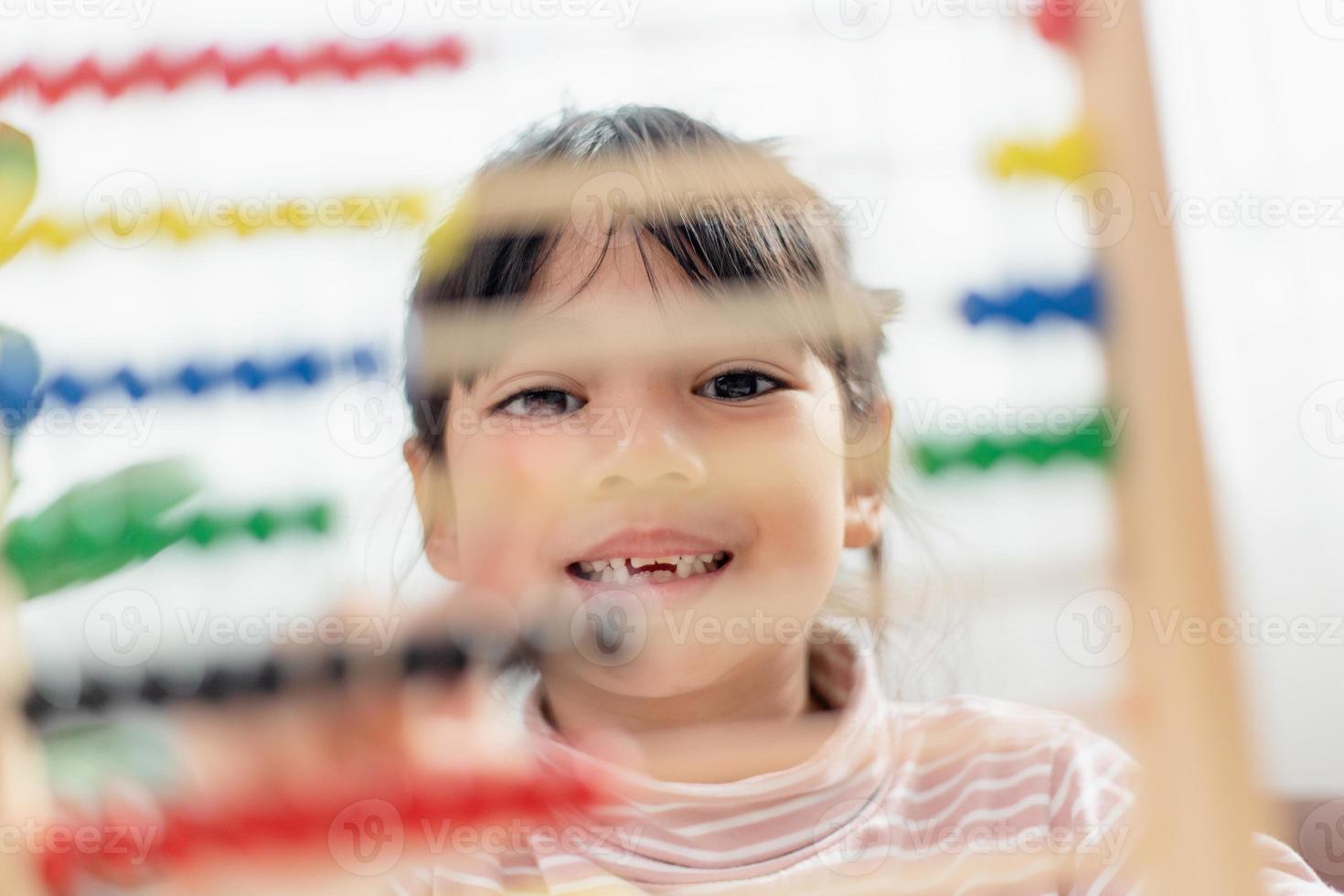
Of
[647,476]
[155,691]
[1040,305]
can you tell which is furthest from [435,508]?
[1040,305]

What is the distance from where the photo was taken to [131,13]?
66 centimetres

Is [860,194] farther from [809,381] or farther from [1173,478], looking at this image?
[1173,478]

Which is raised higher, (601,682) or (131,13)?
(131,13)

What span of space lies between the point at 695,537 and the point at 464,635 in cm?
17

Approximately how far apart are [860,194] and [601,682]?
1.24ft

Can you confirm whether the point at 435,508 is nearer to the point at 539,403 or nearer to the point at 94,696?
the point at 539,403

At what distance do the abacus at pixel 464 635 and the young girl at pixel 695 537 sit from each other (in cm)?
12

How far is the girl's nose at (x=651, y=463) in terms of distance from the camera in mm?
685

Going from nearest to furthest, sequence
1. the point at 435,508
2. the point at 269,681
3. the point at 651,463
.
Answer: the point at 269,681 → the point at 651,463 → the point at 435,508

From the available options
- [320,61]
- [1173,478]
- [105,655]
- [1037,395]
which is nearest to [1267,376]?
[1037,395]

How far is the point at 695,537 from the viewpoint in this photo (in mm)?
719

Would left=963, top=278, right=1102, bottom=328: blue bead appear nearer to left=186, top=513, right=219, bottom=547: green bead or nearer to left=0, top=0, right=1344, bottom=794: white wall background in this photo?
left=0, top=0, right=1344, bottom=794: white wall background

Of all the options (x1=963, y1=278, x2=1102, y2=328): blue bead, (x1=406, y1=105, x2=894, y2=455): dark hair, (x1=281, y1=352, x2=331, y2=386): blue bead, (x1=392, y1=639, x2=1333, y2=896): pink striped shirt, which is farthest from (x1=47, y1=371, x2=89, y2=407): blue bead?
(x1=963, y1=278, x2=1102, y2=328): blue bead

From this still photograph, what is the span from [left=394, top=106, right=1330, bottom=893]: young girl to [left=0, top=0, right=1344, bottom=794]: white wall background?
0.05 meters
